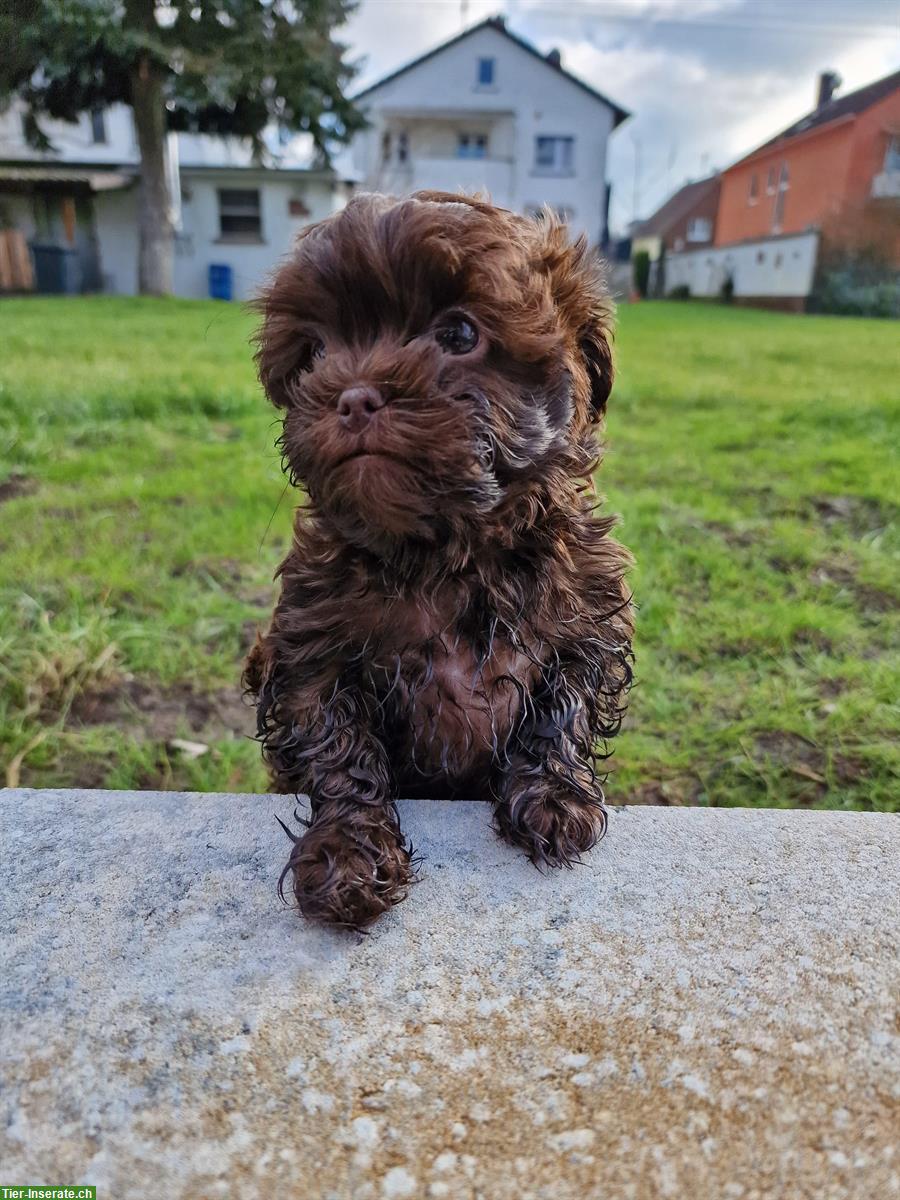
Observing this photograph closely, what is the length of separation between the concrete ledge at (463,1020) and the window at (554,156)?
17814 millimetres

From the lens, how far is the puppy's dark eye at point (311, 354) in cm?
157

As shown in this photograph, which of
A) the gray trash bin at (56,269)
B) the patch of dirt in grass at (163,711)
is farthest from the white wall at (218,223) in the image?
the patch of dirt in grass at (163,711)

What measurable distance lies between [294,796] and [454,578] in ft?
2.19

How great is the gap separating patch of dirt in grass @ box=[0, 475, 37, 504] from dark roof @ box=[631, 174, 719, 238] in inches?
160

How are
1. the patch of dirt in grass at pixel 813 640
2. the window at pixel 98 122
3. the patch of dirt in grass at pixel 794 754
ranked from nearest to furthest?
the patch of dirt in grass at pixel 794 754 → the patch of dirt in grass at pixel 813 640 → the window at pixel 98 122

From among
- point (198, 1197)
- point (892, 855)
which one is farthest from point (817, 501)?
point (198, 1197)

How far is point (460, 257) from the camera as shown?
1.40 m

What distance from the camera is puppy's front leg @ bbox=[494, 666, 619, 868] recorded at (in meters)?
1.78

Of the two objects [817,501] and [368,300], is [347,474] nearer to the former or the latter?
[368,300]

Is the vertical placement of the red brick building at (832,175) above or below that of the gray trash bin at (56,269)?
above

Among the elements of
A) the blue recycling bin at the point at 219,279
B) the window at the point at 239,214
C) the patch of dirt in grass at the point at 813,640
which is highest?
the window at the point at 239,214

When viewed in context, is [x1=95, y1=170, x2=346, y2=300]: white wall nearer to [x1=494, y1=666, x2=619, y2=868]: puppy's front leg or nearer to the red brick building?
the red brick building

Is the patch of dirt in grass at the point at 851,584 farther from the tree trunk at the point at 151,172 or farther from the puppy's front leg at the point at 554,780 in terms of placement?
the tree trunk at the point at 151,172

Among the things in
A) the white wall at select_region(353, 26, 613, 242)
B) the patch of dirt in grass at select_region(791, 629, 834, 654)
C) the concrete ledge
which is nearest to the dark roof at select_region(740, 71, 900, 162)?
the patch of dirt in grass at select_region(791, 629, 834, 654)
